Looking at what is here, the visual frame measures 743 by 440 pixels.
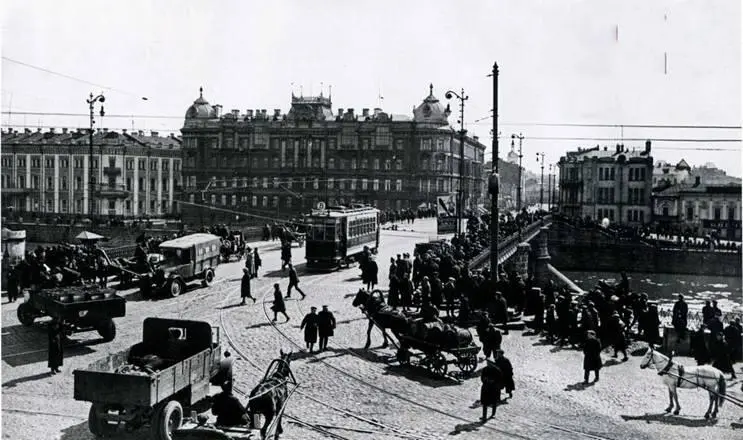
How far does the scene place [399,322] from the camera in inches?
622

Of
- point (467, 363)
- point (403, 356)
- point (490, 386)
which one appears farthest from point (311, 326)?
point (490, 386)

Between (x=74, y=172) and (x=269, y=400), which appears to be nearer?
(x=269, y=400)

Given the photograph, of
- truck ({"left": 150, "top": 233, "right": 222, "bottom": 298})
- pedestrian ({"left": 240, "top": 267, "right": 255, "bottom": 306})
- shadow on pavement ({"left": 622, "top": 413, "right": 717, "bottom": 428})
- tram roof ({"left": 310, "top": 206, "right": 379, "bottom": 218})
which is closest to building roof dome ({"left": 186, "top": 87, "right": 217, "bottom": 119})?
tram roof ({"left": 310, "top": 206, "right": 379, "bottom": 218})

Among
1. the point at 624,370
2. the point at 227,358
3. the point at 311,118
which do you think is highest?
the point at 311,118

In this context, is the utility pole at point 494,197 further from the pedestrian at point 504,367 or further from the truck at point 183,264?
the truck at point 183,264

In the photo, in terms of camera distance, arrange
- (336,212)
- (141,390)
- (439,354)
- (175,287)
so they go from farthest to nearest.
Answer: (336,212) < (175,287) < (439,354) < (141,390)

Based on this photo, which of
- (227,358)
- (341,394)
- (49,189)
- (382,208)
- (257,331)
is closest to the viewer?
(227,358)

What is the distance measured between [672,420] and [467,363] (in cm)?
422

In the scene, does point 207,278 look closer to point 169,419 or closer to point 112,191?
point 169,419

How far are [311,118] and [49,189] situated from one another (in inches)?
1402

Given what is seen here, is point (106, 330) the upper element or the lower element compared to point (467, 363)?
→ upper

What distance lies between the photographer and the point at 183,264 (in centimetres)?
2500

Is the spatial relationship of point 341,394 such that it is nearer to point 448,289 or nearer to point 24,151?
point 448,289

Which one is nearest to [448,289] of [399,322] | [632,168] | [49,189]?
[399,322]
